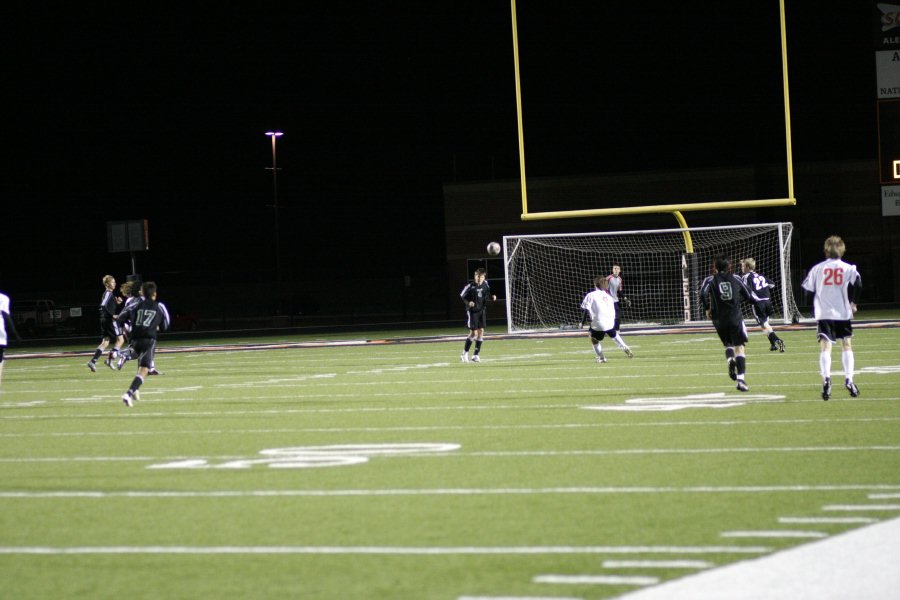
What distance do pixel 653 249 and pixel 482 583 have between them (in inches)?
1566

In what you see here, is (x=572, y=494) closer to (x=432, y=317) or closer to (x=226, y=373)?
(x=226, y=373)

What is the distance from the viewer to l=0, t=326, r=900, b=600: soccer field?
611cm

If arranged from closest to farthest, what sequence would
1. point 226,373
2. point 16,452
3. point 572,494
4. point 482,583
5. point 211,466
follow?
point 482,583 < point 572,494 < point 211,466 < point 16,452 < point 226,373

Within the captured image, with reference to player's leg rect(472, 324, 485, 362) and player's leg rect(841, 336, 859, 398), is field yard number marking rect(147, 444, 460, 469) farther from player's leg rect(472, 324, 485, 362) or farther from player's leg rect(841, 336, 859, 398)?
player's leg rect(472, 324, 485, 362)

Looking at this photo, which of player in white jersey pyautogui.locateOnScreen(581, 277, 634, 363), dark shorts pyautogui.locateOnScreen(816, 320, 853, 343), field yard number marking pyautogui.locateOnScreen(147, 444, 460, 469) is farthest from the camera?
player in white jersey pyautogui.locateOnScreen(581, 277, 634, 363)

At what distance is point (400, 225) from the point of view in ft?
257

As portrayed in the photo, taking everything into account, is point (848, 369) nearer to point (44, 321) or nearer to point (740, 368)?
point (740, 368)

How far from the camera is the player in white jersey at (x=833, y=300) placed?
13328 millimetres

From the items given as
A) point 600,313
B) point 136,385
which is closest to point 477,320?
point 600,313

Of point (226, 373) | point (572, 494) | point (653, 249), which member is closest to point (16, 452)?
point (572, 494)

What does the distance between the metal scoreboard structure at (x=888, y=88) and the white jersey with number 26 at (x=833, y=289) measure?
10.2 m

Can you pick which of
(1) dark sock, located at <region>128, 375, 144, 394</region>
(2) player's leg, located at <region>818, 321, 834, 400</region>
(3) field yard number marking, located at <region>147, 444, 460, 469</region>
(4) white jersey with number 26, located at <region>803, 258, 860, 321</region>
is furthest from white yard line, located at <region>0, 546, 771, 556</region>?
(1) dark sock, located at <region>128, 375, 144, 394</region>

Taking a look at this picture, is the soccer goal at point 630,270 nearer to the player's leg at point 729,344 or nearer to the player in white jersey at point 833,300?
the player's leg at point 729,344

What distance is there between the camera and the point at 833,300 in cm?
1343
